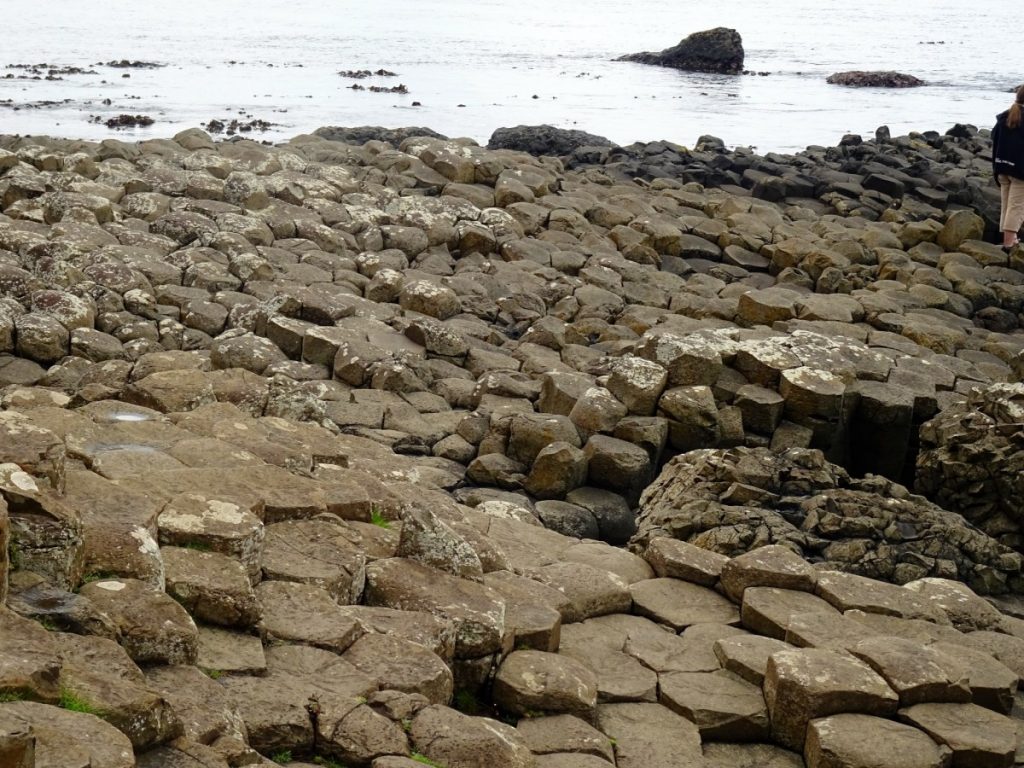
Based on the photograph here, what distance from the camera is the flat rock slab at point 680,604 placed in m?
7.31

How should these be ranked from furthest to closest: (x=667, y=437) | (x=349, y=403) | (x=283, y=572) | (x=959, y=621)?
(x=349, y=403)
(x=667, y=437)
(x=959, y=621)
(x=283, y=572)

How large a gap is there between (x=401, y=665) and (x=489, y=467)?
5.43m

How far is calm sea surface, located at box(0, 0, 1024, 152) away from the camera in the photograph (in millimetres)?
36719

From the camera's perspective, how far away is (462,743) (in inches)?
199

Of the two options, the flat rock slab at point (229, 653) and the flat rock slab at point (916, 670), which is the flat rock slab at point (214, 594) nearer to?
the flat rock slab at point (229, 653)

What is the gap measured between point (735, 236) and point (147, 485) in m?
14.8

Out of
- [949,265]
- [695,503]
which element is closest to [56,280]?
[695,503]

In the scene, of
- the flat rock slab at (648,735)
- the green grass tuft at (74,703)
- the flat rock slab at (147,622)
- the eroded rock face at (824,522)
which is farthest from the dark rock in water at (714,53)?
the green grass tuft at (74,703)

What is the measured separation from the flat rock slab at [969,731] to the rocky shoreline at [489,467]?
0.08 feet

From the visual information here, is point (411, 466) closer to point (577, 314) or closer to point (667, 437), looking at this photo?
point (667, 437)

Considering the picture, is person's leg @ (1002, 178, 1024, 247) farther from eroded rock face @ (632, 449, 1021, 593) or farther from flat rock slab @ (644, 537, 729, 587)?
flat rock slab @ (644, 537, 729, 587)

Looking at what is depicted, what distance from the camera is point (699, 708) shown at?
6.25 meters

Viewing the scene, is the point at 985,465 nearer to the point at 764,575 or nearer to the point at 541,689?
the point at 764,575

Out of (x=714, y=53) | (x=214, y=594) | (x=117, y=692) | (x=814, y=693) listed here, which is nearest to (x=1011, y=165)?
(x=814, y=693)
